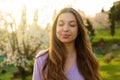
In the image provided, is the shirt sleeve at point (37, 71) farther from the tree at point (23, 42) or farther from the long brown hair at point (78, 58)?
the tree at point (23, 42)

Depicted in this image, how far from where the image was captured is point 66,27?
1.44 metres

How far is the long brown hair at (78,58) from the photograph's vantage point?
140 centimetres

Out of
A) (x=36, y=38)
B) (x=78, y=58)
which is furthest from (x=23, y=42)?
(x=78, y=58)

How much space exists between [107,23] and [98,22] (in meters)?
0.22

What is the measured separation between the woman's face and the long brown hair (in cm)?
1

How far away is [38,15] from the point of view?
5926 millimetres

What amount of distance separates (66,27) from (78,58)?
5.1 inches

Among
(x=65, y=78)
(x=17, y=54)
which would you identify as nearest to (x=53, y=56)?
(x=65, y=78)

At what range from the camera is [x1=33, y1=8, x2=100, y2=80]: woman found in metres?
1.41

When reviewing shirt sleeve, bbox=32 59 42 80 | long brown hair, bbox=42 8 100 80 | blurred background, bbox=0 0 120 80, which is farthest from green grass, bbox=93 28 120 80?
shirt sleeve, bbox=32 59 42 80

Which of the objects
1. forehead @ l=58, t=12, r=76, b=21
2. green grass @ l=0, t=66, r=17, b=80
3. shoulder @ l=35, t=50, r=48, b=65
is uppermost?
forehead @ l=58, t=12, r=76, b=21

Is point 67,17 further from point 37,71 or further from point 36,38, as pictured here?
point 36,38

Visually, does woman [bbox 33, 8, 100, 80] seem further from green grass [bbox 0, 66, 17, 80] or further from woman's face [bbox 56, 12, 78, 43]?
green grass [bbox 0, 66, 17, 80]

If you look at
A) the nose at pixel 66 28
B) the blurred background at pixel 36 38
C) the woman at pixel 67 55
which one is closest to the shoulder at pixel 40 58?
the woman at pixel 67 55
